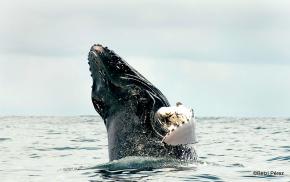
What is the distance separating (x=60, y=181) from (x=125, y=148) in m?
1.30

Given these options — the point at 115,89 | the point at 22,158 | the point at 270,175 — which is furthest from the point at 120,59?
the point at 22,158

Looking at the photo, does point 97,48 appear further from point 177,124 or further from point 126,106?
point 177,124

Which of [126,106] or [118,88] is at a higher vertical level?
[118,88]

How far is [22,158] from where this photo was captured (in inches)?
750

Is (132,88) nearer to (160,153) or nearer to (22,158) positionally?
(160,153)

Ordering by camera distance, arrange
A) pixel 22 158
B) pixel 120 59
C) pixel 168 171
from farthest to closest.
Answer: pixel 22 158, pixel 120 59, pixel 168 171

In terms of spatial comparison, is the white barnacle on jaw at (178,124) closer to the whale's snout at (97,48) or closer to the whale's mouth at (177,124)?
the whale's mouth at (177,124)

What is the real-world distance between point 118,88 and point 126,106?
1.15 ft

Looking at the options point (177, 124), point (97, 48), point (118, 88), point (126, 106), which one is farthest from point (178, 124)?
point (97, 48)

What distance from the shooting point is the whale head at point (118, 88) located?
40.8 feet

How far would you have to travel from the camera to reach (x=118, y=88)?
1255cm

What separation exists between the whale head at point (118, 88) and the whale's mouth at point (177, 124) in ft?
1.94

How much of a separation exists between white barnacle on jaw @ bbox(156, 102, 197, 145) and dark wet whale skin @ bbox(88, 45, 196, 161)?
47 cm

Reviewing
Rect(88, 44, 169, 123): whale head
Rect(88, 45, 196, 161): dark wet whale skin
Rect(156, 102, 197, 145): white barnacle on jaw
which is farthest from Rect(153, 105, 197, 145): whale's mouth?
Rect(88, 44, 169, 123): whale head
